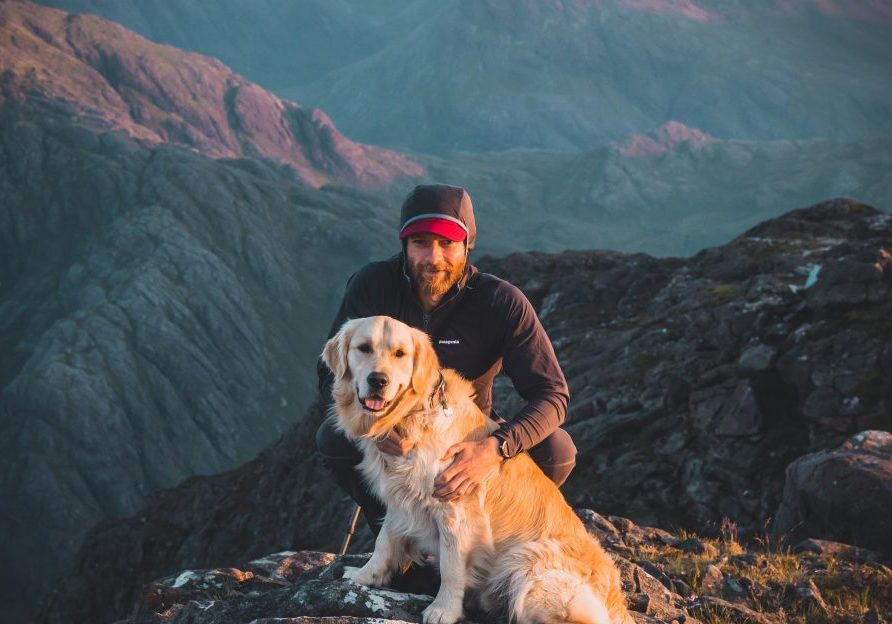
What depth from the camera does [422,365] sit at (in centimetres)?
748

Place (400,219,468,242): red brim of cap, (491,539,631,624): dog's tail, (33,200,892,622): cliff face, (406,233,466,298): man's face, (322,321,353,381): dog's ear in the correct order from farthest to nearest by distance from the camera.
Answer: (33,200,892,622): cliff face < (406,233,466,298): man's face < (400,219,468,242): red brim of cap < (322,321,353,381): dog's ear < (491,539,631,624): dog's tail

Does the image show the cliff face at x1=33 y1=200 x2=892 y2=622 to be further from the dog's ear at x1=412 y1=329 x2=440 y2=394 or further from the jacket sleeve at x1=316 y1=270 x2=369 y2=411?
the dog's ear at x1=412 y1=329 x2=440 y2=394

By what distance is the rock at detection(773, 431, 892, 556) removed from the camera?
1319 cm

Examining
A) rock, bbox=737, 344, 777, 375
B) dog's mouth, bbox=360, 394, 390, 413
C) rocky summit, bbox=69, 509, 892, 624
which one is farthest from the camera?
rock, bbox=737, 344, 777, 375

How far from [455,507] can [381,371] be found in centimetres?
150

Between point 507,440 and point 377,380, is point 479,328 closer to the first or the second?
point 507,440

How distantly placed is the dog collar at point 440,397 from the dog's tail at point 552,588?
1518mm

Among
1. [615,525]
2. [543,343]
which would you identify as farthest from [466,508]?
[615,525]

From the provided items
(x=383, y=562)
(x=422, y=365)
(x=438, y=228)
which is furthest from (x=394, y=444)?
(x=438, y=228)

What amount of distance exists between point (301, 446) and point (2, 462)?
560ft

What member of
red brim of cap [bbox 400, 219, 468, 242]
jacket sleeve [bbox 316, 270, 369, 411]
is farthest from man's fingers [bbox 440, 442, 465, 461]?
red brim of cap [bbox 400, 219, 468, 242]

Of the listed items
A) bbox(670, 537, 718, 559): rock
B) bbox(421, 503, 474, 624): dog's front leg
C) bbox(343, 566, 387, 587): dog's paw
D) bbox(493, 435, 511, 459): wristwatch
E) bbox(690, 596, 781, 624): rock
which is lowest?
bbox(670, 537, 718, 559): rock

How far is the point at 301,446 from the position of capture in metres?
53.3

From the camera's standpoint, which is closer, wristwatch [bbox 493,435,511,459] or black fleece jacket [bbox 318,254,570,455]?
wristwatch [bbox 493,435,511,459]
